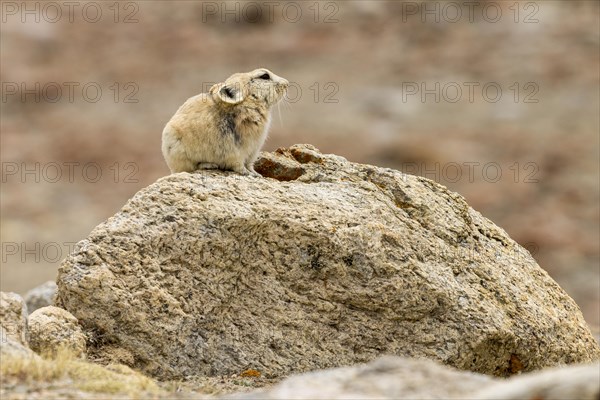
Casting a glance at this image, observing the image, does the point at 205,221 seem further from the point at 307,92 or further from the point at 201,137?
the point at 307,92

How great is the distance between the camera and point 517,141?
1850 inches

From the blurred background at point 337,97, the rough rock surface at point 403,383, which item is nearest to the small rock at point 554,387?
the rough rock surface at point 403,383

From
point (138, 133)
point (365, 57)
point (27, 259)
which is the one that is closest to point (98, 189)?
point (138, 133)

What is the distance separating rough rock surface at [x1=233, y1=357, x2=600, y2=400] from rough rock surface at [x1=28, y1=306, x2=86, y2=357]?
2.71 meters

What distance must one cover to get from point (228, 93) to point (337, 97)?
3790 centimetres

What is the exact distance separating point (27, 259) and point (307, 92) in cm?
1702

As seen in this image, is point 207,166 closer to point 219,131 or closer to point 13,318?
point 219,131

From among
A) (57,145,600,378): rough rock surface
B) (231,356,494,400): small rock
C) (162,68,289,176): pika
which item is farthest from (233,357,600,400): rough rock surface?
(162,68,289,176): pika

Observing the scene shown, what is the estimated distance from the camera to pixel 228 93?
13164 mm

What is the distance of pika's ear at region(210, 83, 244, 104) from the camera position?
1307 centimetres

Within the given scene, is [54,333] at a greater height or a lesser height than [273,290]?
lesser

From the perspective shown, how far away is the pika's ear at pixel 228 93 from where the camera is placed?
1307cm

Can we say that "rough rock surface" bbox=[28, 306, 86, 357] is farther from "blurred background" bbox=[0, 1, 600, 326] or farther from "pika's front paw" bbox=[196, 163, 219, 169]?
"blurred background" bbox=[0, 1, 600, 326]

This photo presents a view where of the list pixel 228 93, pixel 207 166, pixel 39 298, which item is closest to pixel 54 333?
pixel 207 166
